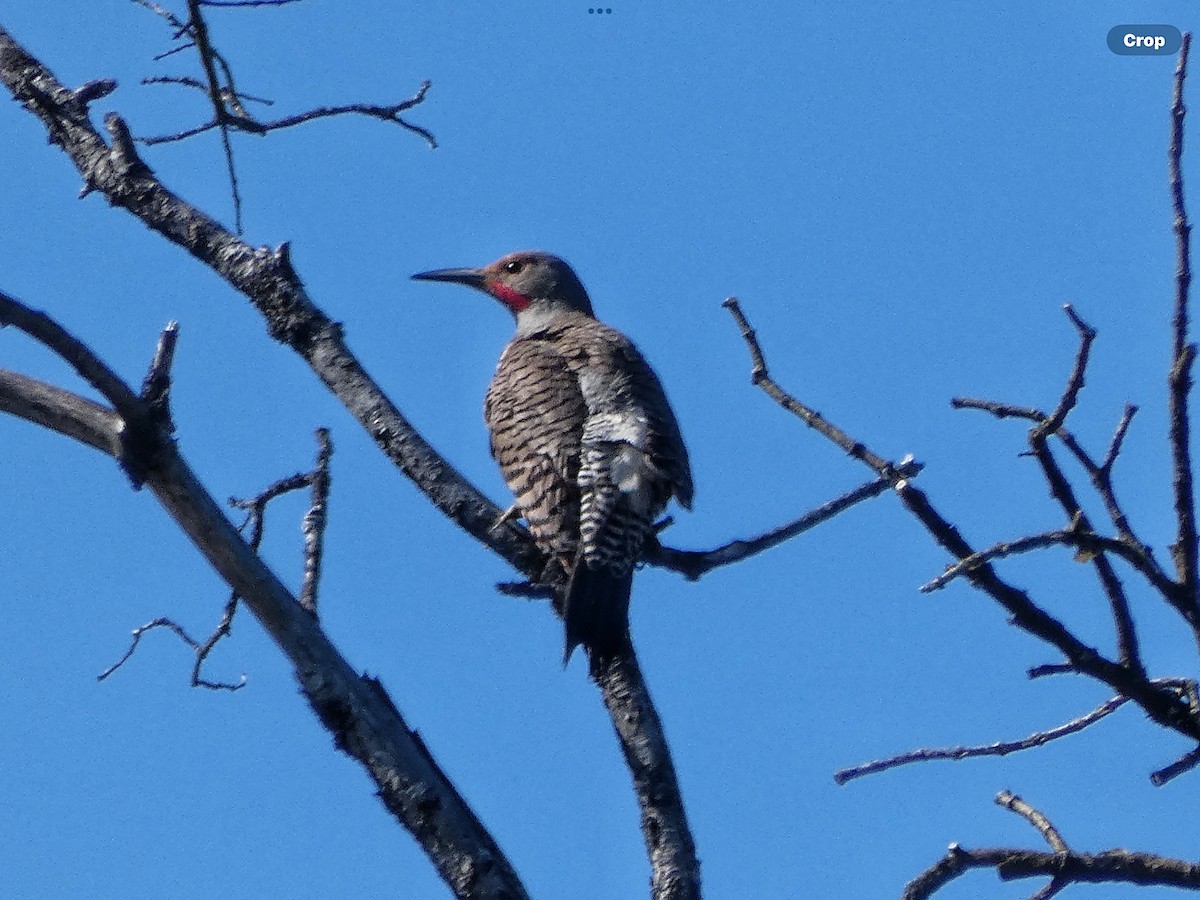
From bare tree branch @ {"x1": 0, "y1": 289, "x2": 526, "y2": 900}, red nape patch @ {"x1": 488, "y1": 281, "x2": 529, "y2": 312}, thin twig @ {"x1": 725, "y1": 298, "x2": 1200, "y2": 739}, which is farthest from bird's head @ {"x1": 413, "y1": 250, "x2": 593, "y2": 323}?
thin twig @ {"x1": 725, "y1": 298, "x2": 1200, "y2": 739}

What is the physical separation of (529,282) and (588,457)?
2.29 m

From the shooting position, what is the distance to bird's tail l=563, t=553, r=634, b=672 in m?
4.16

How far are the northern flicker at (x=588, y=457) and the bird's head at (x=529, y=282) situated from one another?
68cm

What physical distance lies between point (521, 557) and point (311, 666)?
1.32m

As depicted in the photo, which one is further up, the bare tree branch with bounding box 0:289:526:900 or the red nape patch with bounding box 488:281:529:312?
the red nape patch with bounding box 488:281:529:312

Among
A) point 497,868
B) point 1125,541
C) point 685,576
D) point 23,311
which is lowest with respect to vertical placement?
point 1125,541

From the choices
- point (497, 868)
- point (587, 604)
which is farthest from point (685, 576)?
point (497, 868)

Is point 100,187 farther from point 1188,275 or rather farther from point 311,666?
point 1188,275

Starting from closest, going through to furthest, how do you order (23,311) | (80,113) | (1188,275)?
(1188,275), (23,311), (80,113)

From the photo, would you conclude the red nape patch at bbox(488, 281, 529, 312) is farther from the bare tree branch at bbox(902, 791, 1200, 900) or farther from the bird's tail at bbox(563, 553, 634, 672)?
the bare tree branch at bbox(902, 791, 1200, 900)

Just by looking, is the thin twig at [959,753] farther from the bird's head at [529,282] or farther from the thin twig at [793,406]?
the bird's head at [529,282]

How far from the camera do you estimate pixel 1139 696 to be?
254 centimetres

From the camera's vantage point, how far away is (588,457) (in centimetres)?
492

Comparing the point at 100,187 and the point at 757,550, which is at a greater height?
the point at 100,187
